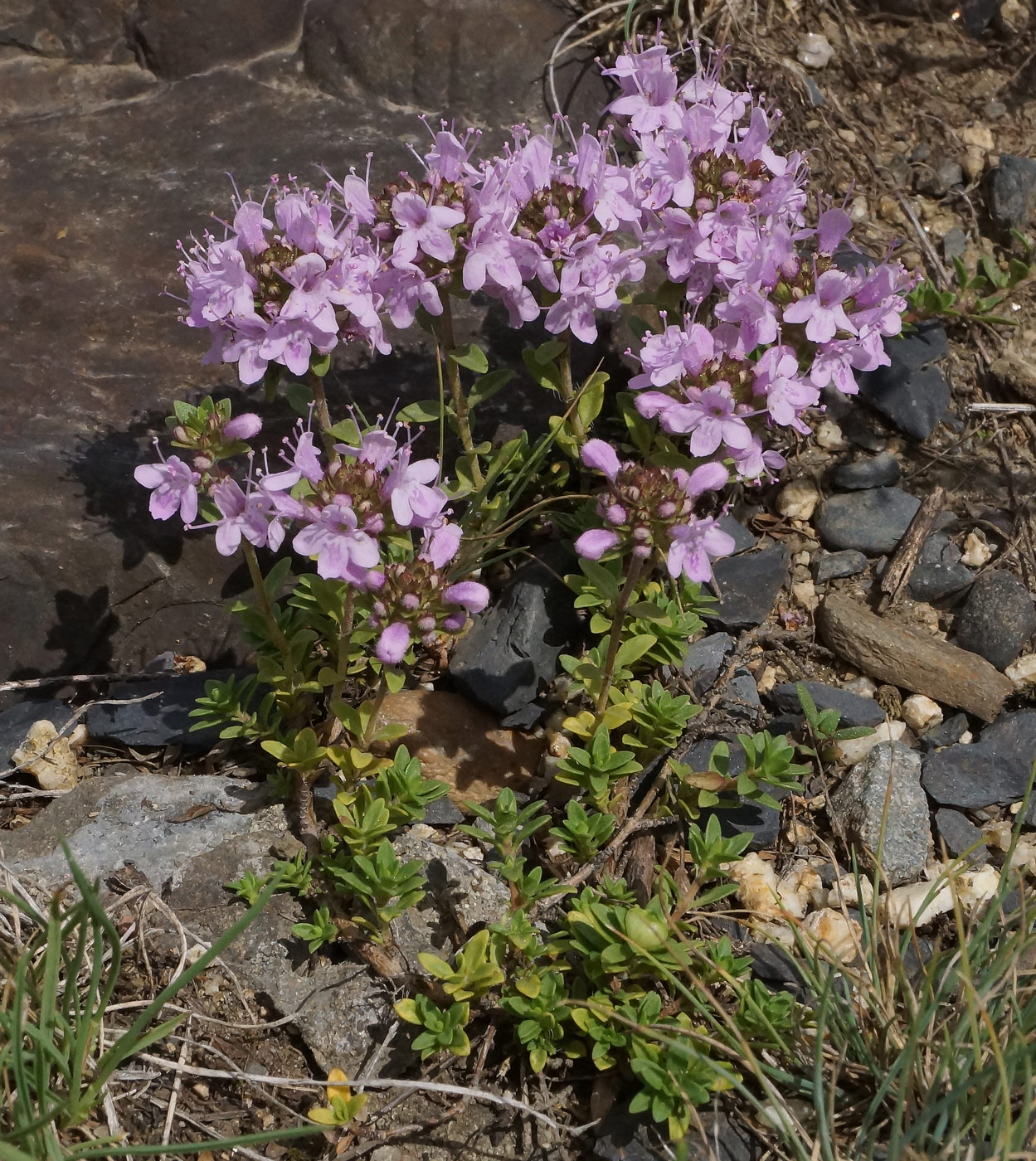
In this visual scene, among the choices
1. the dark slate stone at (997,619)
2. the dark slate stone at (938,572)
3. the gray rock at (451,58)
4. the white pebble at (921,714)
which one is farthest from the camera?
the gray rock at (451,58)

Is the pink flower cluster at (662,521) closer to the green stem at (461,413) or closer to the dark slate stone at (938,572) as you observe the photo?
the green stem at (461,413)

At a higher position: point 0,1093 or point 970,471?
point 970,471

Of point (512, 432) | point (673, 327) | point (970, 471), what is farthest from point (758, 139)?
point (970, 471)

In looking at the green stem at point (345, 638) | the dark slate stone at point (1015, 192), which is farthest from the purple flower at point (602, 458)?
the dark slate stone at point (1015, 192)

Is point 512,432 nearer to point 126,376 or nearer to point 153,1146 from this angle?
point 126,376

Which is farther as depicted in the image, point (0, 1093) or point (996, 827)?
point (996, 827)

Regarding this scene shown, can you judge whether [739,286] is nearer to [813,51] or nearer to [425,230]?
[425,230]

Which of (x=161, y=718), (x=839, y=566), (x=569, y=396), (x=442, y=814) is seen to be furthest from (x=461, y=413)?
(x=839, y=566)
